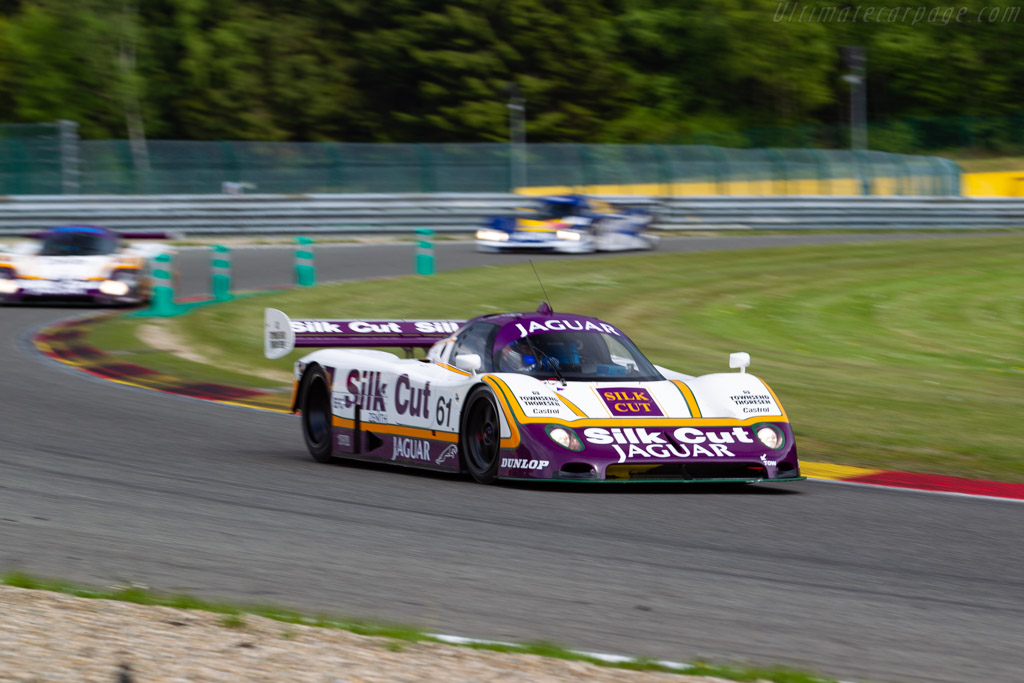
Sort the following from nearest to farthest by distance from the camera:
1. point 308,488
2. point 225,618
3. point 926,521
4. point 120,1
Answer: point 225,618 → point 926,521 → point 308,488 → point 120,1

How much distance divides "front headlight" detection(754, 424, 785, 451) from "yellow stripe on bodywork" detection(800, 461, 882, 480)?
38.2 inches

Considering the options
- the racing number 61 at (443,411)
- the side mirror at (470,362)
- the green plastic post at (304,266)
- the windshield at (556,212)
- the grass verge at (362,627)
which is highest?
the windshield at (556,212)

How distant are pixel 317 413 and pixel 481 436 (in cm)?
223

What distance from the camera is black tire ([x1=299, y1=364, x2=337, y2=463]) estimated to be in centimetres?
1048

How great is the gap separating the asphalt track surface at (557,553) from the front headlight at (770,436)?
0.32 meters

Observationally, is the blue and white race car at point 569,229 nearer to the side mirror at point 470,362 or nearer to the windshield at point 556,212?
the windshield at point 556,212

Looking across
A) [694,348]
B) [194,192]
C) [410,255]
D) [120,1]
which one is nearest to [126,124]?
[120,1]

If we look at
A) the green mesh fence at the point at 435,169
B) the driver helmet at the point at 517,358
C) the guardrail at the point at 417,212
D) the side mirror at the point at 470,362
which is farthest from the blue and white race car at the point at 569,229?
the side mirror at the point at 470,362

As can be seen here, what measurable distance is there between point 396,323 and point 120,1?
56094 millimetres

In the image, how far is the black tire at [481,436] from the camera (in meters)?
8.87

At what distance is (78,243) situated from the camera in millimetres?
21875

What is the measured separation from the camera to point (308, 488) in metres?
8.77

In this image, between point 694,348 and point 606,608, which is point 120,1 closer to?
point 694,348

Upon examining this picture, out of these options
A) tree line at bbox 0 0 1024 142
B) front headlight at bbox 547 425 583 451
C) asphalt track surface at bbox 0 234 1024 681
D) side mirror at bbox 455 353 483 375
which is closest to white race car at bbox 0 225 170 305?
asphalt track surface at bbox 0 234 1024 681
